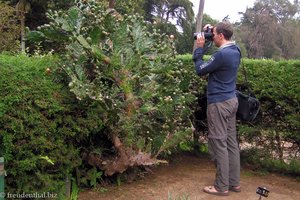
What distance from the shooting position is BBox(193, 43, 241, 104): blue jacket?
415 centimetres

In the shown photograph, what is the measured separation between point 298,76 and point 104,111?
2.60 m

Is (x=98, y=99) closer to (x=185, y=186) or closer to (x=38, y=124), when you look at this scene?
(x=38, y=124)

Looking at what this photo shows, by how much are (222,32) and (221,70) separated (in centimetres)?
44

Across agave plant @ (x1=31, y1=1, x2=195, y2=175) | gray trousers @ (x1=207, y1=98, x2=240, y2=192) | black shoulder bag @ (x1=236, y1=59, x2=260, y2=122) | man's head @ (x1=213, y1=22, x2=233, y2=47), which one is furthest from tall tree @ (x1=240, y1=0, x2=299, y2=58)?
agave plant @ (x1=31, y1=1, x2=195, y2=175)

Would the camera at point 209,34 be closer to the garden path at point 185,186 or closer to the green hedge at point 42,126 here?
the green hedge at point 42,126

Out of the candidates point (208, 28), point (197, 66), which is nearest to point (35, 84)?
point (197, 66)

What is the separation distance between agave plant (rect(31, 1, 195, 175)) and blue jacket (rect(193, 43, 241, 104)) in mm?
297

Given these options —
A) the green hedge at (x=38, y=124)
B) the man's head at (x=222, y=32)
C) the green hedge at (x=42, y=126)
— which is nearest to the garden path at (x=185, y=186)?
the green hedge at (x=42, y=126)

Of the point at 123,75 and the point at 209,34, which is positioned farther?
the point at 209,34

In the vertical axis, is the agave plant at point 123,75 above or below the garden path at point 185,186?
above

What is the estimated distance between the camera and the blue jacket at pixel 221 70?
4148 mm

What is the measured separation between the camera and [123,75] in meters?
3.83

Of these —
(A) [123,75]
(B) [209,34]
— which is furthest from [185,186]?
(B) [209,34]

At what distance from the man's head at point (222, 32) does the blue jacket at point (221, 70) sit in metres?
0.10
